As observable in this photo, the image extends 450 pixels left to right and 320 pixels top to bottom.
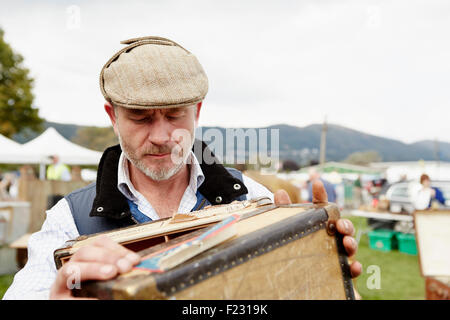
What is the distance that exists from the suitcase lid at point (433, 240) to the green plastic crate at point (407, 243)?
512 centimetres

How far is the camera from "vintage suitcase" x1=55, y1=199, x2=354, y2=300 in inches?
34.0

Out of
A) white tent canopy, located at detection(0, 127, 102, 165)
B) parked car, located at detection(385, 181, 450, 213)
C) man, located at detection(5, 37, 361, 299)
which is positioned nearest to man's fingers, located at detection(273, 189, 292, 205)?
man, located at detection(5, 37, 361, 299)

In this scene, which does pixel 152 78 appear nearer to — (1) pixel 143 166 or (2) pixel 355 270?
→ (1) pixel 143 166

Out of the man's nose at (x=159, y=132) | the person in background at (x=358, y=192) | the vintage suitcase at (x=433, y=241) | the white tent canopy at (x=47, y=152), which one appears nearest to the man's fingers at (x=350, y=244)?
the man's nose at (x=159, y=132)

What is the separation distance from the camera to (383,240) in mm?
9414

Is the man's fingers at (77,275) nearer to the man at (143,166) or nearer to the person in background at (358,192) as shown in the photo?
the man at (143,166)

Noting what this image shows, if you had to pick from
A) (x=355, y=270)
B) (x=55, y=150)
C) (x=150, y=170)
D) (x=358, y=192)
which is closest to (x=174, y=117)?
(x=150, y=170)

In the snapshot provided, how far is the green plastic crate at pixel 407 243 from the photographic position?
28.8 feet

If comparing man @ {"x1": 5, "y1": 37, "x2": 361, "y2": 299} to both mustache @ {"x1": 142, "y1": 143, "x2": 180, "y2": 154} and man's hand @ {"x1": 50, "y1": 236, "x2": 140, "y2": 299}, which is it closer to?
mustache @ {"x1": 142, "y1": 143, "x2": 180, "y2": 154}

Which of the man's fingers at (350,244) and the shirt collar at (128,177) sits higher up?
the shirt collar at (128,177)

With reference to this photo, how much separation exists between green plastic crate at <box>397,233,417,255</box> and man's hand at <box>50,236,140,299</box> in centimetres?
925

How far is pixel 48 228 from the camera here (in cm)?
161

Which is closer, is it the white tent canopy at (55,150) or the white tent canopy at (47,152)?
the white tent canopy at (47,152)

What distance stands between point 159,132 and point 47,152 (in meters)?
11.6
